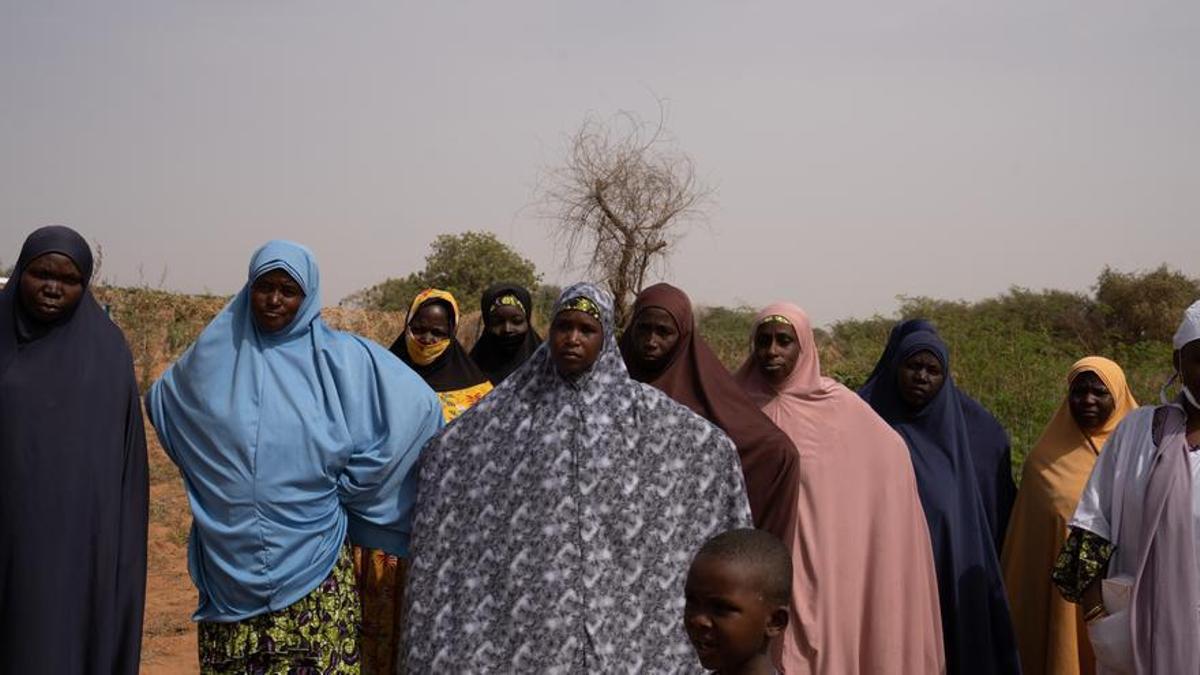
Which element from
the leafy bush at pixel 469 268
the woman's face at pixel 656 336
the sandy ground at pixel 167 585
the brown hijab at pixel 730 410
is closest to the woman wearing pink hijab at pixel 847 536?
the brown hijab at pixel 730 410

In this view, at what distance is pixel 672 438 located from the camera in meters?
3.95

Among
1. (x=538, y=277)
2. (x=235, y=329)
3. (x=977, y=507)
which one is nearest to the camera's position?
(x=235, y=329)

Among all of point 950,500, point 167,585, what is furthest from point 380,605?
point 167,585

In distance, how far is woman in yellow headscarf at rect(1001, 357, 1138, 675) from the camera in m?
4.96

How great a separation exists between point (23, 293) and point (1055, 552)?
3.98 metres

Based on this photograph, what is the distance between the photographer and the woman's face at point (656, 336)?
4457mm

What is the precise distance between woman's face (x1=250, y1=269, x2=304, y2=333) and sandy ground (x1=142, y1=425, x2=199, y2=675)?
3.53 m

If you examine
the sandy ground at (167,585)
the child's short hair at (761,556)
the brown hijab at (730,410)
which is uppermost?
the brown hijab at (730,410)

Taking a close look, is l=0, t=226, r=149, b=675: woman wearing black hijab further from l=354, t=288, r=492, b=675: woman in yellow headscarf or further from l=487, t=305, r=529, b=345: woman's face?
l=487, t=305, r=529, b=345: woman's face

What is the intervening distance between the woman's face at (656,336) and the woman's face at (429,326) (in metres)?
1.19

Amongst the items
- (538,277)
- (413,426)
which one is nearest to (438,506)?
(413,426)

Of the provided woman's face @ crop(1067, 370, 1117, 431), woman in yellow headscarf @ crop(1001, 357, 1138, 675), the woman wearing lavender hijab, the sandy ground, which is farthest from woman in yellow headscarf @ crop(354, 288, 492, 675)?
the sandy ground

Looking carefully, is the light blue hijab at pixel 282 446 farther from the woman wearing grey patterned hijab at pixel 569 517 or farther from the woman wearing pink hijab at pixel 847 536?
the woman wearing pink hijab at pixel 847 536

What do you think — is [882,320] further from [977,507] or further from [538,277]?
[977,507]
